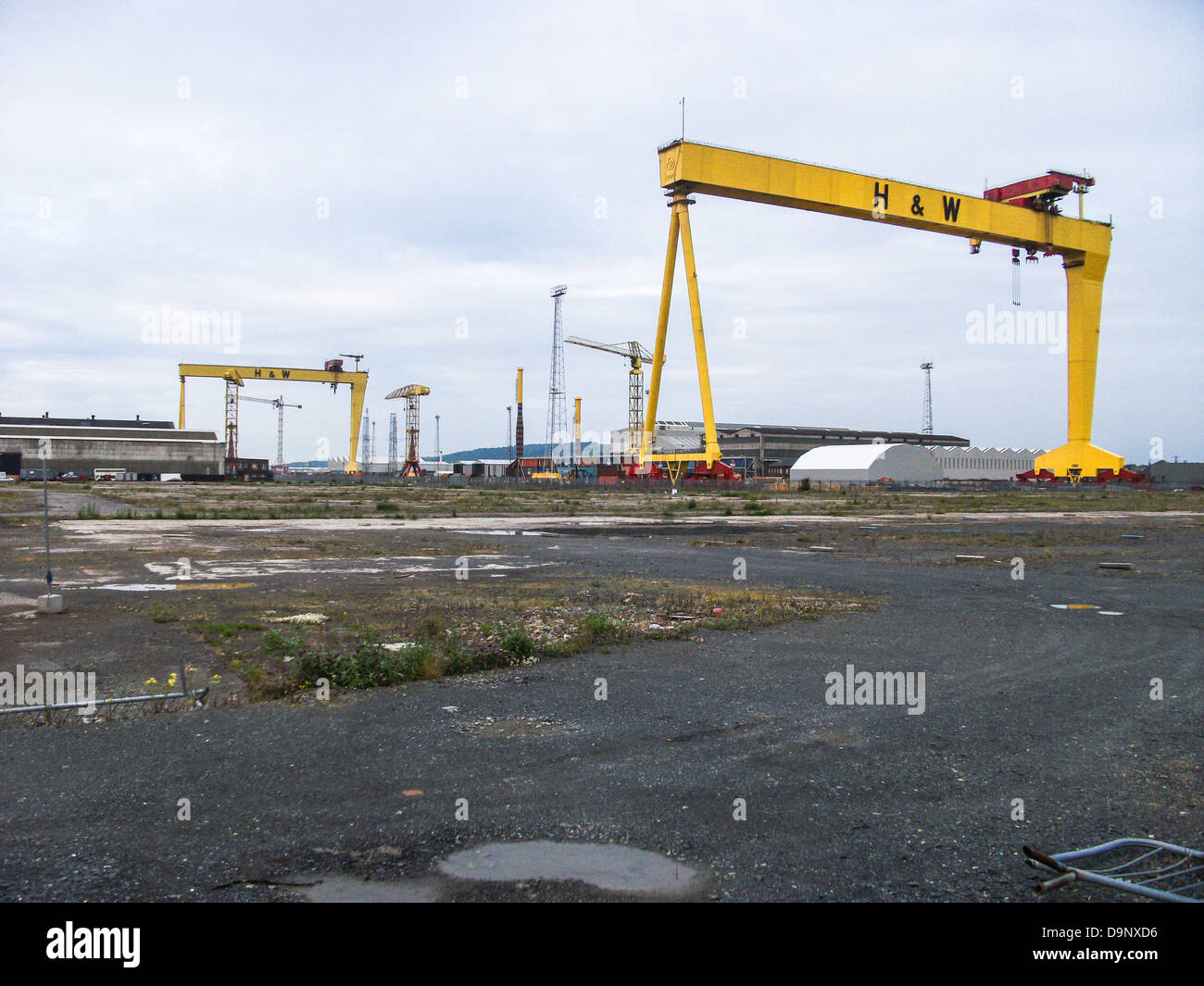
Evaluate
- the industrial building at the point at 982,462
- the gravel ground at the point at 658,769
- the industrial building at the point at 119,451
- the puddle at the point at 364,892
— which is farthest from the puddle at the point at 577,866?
the industrial building at the point at 119,451

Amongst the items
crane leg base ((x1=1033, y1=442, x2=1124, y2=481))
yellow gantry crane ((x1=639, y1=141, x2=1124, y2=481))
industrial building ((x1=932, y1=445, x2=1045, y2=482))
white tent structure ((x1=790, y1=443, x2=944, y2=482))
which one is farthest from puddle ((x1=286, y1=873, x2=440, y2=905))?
industrial building ((x1=932, y1=445, x2=1045, y2=482))

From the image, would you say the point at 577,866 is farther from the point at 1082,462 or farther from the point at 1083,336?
the point at 1082,462

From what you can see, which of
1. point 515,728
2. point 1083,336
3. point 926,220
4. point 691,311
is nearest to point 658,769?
point 515,728

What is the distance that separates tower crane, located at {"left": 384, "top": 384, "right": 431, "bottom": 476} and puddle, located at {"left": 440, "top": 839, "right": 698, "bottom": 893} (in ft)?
307

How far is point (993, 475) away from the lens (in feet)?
303

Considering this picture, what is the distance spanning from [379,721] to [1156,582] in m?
13.4

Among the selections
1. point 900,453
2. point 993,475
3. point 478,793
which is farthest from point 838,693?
point 993,475

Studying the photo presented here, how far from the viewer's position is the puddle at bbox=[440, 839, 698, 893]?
320 centimetres

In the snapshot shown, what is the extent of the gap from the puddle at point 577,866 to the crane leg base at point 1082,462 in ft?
210

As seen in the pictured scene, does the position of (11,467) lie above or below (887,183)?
below

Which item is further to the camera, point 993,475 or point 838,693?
point 993,475

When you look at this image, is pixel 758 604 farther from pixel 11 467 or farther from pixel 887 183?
pixel 11 467
